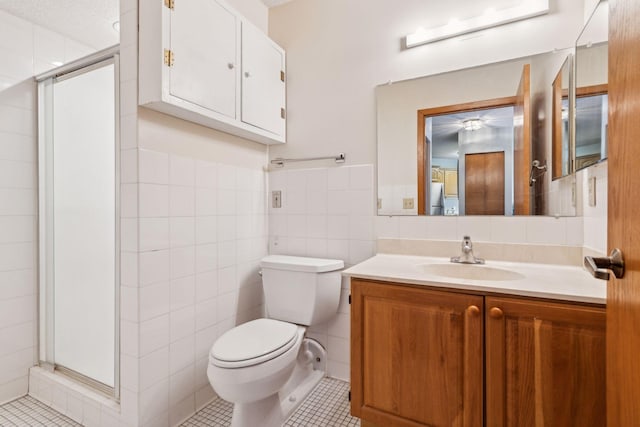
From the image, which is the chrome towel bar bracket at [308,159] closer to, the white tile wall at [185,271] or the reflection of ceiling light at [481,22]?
the white tile wall at [185,271]

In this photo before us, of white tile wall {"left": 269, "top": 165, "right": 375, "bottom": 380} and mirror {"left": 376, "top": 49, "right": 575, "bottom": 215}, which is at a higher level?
mirror {"left": 376, "top": 49, "right": 575, "bottom": 215}

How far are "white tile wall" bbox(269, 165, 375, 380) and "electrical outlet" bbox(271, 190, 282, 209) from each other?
29mm

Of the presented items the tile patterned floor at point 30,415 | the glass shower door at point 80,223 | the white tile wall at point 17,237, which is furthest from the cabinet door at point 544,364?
the white tile wall at point 17,237

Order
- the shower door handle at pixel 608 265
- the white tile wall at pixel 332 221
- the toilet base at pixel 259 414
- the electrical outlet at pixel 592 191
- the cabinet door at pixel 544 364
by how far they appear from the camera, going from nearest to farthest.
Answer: the shower door handle at pixel 608 265, the cabinet door at pixel 544 364, the electrical outlet at pixel 592 191, the toilet base at pixel 259 414, the white tile wall at pixel 332 221

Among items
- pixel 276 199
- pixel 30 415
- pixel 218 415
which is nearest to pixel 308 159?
pixel 276 199

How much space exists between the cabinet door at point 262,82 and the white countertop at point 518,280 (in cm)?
106

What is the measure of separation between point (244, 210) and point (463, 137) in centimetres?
133

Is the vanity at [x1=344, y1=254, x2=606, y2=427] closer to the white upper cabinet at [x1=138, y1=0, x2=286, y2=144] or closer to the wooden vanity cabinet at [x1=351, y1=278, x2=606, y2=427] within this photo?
the wooden vanity cabinet at [x1=351, y1=278, x2=606, y2=427]

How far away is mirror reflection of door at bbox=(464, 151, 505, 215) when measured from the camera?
61.4 inches

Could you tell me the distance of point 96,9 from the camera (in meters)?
1.76

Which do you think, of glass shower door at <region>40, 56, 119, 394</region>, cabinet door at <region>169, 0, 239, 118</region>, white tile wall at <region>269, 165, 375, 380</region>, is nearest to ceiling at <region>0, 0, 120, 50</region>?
glass shower door at <region>40, 56, 119, 394</region>

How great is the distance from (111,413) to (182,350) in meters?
0.37

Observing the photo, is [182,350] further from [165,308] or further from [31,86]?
[31,86]

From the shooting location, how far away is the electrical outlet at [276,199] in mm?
2107
